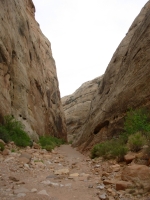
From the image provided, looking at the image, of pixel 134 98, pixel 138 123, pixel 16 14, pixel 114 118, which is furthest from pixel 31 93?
pixel 138 123

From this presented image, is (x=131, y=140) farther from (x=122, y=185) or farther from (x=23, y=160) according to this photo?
(x=23, y=160)

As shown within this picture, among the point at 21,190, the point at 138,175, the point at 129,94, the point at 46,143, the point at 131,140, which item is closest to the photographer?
the point at 21,190

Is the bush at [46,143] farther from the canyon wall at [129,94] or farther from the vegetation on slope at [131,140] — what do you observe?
the vegetation on slope at [131,140]

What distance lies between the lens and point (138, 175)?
4473 millimetres

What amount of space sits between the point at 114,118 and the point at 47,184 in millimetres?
8889

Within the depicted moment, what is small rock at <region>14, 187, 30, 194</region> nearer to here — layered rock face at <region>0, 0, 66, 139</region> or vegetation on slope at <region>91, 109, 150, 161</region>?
vegetation on slope at <region>91, 109, 150, 161</region>

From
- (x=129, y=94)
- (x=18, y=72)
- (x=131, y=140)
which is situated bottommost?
(x=131, y=140)

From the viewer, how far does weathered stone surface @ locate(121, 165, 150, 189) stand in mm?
4172

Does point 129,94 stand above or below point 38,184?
above

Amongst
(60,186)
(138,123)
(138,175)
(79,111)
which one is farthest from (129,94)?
(79,111)

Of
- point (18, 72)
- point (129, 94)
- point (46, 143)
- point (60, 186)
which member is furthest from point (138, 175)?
point (18, 72)

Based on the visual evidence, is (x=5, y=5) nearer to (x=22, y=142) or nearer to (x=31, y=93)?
(x=31, y=93)

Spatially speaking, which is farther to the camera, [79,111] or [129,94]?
[79,111]

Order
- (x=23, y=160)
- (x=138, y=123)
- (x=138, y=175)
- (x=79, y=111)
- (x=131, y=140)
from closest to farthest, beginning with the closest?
(x=138, y=175) < (x=23, y=160) < (x=131, y=140) < (x=138, y=123) < (x=79, y=111)
